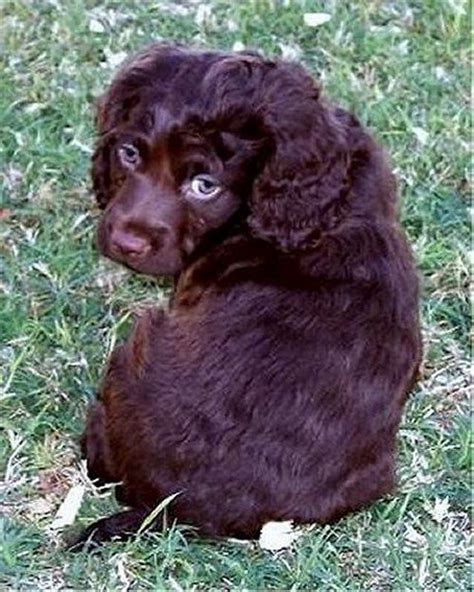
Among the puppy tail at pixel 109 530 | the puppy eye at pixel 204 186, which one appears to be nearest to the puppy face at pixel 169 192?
the puppy eye at pixel 204 186

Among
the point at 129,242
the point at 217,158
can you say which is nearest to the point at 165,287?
the point at 129,242

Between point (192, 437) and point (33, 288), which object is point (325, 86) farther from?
point (192, 437)

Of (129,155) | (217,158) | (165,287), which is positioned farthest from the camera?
(165,287)

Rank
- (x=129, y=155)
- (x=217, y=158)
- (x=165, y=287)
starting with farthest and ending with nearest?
(x=165, y=287)
(x=129, y=155)
(x=217, y=158)

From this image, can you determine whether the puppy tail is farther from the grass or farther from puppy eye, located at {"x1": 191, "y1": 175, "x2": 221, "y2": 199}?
puppy eye, located at {"x1": 191, "y1": 175, "x2": 221, "y2": 199}

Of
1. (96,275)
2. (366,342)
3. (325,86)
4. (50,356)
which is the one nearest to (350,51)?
(325,86)

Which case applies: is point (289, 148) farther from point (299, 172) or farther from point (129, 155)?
point (129, 155)

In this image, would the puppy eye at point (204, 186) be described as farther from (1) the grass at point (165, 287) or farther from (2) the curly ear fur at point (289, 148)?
(1) the grass at point (165, 287)
